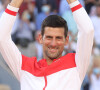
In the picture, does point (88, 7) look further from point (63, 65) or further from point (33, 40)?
point (63, 65)

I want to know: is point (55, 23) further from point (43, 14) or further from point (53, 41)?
point (43, 14)

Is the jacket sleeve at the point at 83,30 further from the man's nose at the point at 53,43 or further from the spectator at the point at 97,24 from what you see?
the spectator at the point at 97,24

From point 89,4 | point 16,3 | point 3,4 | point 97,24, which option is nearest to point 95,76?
point 97,24

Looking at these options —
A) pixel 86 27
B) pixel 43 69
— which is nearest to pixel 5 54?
pixel 43 69

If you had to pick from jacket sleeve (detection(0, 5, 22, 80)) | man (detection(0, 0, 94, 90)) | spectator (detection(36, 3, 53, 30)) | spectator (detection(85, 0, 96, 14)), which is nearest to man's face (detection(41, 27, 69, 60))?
man (detection(0, 0, 94, 90))

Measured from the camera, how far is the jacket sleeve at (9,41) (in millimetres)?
3488

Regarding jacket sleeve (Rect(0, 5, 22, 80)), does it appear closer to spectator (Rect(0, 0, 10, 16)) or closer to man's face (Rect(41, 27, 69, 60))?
man's face (Rect(41, 27, 69, 60))

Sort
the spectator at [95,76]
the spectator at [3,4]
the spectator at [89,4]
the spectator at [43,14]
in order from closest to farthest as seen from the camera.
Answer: the spectator at [95,76]
the spectator at [3,4]
the spectator at [43,14]
the spectator at [89,4]

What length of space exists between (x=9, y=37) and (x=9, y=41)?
4 centimetres

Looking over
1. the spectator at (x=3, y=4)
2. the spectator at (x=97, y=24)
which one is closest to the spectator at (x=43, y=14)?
the spectator at (x=3, y=4)

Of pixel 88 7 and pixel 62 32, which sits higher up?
pixel 62 32

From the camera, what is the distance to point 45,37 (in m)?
3.64

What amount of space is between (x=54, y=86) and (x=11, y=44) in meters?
0.61

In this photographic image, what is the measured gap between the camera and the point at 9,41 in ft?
11.8
